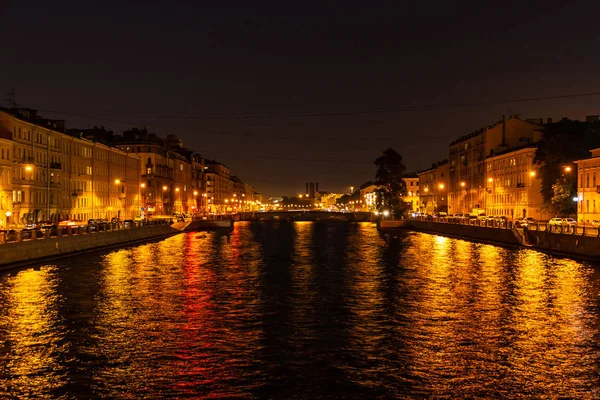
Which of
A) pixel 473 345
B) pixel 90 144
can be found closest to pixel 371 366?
pixel 473 345

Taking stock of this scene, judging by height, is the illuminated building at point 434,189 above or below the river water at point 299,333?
above

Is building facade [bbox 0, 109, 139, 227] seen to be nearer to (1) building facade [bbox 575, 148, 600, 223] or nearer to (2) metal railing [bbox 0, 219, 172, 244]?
(2) metal railing [bbox 0, 219, 172, 244]

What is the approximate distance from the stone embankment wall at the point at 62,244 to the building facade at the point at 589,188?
5256cm

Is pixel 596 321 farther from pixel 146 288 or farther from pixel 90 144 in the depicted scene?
pixel 90 144

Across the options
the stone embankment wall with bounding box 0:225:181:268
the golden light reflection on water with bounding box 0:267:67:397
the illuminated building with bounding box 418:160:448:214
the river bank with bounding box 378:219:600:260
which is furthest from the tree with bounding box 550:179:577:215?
the illuminated building with bounding box 418:160:448:214

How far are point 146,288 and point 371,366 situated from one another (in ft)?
64.2

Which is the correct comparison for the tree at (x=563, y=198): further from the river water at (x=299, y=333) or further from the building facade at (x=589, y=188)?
the river water at (x=299, y=333)

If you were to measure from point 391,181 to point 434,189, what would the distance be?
48.4m

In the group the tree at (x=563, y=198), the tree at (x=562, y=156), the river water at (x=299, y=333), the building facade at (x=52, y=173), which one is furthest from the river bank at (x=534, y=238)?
the building facade at (x=52, y=173)

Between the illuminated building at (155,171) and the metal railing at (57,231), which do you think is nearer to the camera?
the metal railing at (57,231)

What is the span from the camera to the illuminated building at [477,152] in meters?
117

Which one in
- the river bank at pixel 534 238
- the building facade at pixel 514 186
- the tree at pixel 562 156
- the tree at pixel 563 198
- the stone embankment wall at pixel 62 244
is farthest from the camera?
the building facade at pixel 514 186

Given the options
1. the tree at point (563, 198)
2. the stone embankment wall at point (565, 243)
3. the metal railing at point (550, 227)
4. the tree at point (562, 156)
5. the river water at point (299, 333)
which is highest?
the tree at point (562, 156)

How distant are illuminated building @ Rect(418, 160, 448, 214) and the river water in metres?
121
